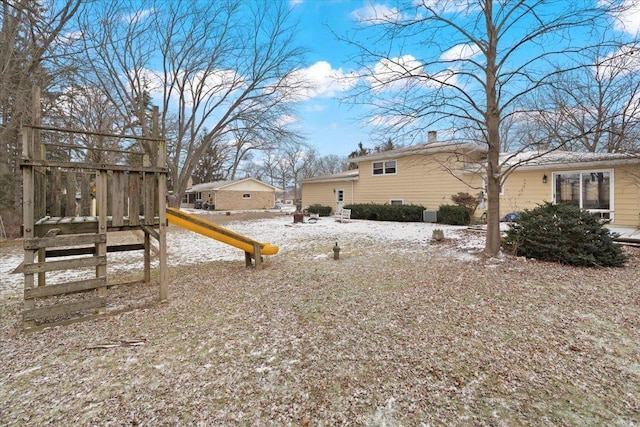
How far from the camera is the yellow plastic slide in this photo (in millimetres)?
5238

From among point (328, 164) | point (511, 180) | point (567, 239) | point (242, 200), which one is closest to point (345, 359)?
point (567, 239)

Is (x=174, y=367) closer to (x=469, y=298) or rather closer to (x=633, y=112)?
(x=469, y=298)

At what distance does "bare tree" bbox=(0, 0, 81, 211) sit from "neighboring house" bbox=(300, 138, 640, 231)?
11347mm

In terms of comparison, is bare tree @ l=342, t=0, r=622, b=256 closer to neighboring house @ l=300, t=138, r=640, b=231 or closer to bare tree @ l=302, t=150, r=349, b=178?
neighboring house @ l=300, t=138, r=640, b=231

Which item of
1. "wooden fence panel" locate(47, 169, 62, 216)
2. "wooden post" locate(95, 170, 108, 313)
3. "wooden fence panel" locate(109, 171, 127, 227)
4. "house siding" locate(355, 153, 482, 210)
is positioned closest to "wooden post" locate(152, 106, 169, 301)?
"wooden fence panel" locate(109, 171, 127, 227)

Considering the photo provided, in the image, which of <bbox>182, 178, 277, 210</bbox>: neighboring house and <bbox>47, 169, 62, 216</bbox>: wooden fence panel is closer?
<bbox>47, 169, 62, 216</bbox>: wooden fence panel

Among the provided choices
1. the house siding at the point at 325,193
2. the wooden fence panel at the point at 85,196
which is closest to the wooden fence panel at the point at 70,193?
the wooden fence panel at the point at 85,196

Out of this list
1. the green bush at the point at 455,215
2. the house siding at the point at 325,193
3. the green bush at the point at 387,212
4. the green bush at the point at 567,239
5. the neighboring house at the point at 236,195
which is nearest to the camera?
the green bush at the point at 567,239

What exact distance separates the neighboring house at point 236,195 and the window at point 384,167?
60.4 ft

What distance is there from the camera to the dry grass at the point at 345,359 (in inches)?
85.7

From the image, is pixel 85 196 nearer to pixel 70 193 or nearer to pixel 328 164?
pixel 70 193

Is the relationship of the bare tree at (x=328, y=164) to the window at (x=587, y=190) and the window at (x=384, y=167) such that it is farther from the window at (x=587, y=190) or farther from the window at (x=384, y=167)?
the window at (x=587, y=190)

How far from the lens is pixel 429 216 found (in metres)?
15.2

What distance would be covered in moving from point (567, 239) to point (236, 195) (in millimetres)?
30085
